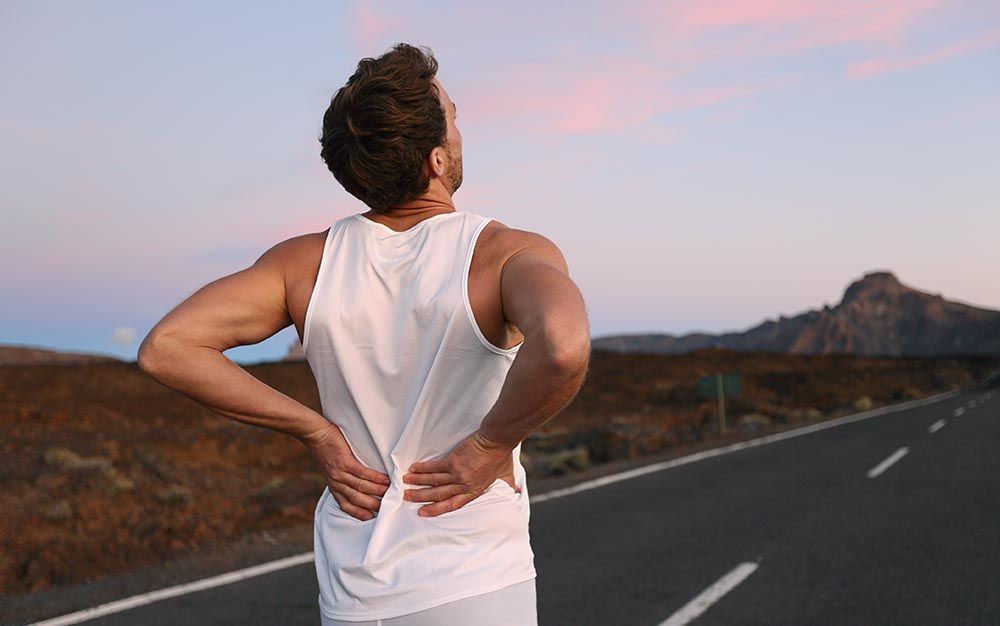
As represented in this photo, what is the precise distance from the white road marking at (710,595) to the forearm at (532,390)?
3989 millimetres

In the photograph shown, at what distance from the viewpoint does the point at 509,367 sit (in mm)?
1685

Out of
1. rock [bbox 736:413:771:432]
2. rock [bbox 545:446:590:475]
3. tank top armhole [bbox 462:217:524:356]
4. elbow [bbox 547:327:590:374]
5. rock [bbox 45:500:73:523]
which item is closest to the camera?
elbow [bbox 547:327:590:374]

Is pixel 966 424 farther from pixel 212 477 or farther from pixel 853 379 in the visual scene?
pixel 853 379

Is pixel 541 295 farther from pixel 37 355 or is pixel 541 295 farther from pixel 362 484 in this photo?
pixel 37 355

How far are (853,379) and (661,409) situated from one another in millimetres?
21922

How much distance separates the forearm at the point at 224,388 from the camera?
1759 mm

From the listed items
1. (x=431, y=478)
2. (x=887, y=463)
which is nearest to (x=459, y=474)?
(x=431, y=478)

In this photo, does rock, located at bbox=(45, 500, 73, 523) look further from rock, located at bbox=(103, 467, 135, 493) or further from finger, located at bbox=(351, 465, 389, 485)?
finger, located at bbox=(351, 465, 389, 485)

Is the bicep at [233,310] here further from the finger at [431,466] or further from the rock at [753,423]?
the rock at [753,423]

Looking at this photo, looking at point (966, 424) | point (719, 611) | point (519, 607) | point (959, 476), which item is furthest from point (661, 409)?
point (519, 607)

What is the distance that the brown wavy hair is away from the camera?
166 cm

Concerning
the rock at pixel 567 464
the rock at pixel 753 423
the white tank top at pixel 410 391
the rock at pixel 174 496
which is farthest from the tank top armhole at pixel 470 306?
the rock at pixel 753 423

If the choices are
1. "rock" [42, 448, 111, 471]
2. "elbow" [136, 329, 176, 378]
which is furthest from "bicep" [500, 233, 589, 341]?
"rock" [42, 448, 111, 471]

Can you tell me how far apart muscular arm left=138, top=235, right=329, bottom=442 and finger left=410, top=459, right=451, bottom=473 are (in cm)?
23
